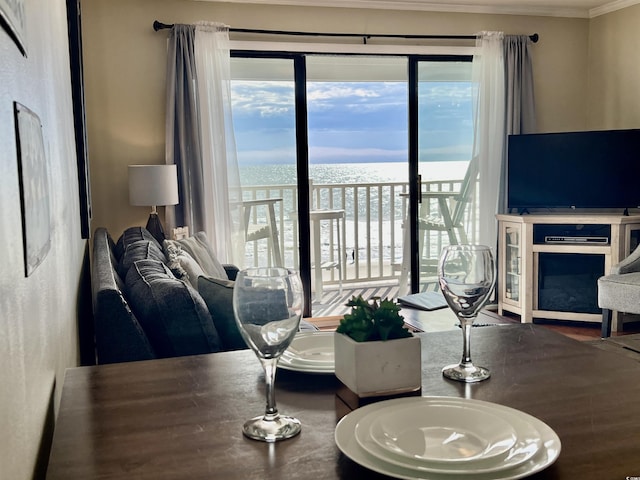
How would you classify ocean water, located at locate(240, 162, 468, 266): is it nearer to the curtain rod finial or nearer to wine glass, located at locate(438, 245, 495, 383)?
the curtain rod finial

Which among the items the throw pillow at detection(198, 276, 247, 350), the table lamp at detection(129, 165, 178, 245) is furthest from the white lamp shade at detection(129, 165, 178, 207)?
the throw pillow at detection(198, 276, 247, 350)

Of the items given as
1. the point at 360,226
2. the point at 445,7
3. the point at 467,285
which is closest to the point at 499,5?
the point at 445,7

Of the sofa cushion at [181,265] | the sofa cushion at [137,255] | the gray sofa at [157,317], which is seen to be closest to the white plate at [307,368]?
the gray sofa at [157,317]

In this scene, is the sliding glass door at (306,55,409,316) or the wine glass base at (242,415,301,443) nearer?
the wine glass base at (242,415,301,443)

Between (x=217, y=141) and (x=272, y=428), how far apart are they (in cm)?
388

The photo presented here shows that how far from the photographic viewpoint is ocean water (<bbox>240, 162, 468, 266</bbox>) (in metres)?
5.01

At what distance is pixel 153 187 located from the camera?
164 inches

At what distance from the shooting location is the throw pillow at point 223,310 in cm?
207

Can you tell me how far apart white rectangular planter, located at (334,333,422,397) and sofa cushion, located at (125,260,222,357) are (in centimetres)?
93

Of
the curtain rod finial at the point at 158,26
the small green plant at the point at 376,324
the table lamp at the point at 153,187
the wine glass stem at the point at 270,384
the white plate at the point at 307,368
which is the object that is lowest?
the white plate at the point at 307,368

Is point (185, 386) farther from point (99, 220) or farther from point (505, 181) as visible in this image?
point (505, 181)

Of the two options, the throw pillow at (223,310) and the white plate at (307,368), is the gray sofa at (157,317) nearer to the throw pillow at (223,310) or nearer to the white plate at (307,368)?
the throw pillow at (223,310)

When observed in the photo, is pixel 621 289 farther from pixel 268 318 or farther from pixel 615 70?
pixel 268 318

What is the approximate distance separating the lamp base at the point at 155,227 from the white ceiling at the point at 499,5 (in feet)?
5.48
